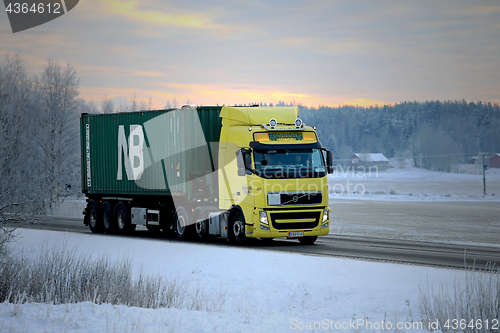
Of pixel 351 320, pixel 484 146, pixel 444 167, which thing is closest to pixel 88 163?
pixel 351 320

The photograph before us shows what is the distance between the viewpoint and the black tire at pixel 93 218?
85.3 ft

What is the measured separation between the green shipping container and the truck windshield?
2.47 m

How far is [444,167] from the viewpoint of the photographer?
Answer: 159875 mm

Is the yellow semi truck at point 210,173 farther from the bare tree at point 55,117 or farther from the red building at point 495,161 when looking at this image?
the red building at point 495,161

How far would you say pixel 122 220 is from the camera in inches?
974

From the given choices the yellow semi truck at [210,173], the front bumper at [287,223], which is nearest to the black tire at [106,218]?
the yellow semi truck at [210,173]

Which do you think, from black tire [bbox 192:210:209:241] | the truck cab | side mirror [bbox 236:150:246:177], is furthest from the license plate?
black tire [bbox 192:210:209:241]

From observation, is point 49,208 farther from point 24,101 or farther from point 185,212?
point 185,212

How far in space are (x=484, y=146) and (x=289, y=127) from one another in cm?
17546

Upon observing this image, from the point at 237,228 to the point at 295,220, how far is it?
221 centimetres

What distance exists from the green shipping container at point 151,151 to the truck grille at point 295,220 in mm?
3065

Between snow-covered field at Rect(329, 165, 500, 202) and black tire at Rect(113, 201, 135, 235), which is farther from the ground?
black tire at Rect(113, 201, 135, 235)

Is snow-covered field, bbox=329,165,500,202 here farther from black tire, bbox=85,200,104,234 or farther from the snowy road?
the snowy road

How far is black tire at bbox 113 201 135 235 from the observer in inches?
958
